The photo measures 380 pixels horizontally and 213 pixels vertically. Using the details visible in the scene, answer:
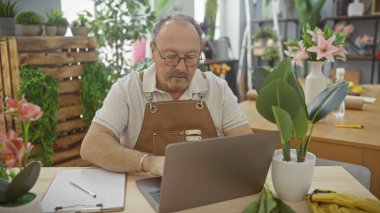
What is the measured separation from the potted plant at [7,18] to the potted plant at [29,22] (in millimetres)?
92

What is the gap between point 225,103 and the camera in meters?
1.58

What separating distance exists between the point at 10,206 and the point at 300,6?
4559 millimetres

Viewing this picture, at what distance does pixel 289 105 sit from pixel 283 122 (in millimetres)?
68

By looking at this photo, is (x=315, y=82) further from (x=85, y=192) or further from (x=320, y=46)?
(x=85, y=192)

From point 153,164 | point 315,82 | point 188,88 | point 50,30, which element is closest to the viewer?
point 153,164

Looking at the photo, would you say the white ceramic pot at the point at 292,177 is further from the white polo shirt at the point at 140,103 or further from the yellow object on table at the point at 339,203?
the white polo shirt at the point at 140,103

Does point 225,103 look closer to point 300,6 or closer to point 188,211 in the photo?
point 188,211

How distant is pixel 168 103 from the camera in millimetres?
1462

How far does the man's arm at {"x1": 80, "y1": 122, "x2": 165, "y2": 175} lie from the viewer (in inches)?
46.1

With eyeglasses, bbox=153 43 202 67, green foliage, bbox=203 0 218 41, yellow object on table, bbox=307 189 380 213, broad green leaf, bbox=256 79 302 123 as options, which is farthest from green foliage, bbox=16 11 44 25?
green foliage, bbox=203 0 218 41

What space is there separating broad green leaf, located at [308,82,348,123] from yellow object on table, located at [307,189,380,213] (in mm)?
208

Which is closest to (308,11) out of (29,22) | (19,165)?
(29,22)

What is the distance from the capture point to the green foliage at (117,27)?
9.21 ft

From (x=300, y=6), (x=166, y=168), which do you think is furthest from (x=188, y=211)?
(x=300, y=6)
